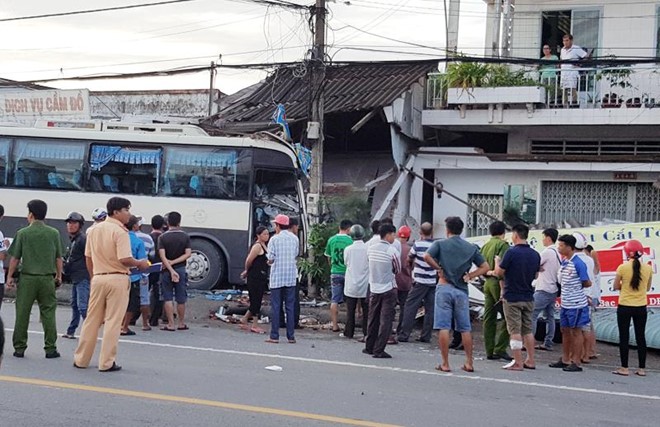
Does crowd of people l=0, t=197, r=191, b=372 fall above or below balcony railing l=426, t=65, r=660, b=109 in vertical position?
below

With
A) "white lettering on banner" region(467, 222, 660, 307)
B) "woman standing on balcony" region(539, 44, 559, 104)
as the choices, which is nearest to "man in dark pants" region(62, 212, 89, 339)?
"white lettering on banner" region(467, 222, 660, 307)

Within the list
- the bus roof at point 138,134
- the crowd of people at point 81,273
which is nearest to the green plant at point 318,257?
the bus roof at point 138,134

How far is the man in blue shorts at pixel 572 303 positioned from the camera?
11484 mm

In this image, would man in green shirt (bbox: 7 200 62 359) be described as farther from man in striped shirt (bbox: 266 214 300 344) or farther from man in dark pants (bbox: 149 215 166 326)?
man in dark pants (bbox: 149 215 166 326)

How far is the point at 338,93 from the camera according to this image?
22.8 metres

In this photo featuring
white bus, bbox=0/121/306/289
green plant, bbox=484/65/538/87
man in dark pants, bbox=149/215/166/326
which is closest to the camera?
man in dark pants, bbox=149/215/166/326

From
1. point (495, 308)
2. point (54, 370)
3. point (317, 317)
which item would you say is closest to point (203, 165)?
point (317, 317)

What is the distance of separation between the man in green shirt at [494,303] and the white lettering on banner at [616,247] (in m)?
3.12

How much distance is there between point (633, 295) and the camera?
11164 mm

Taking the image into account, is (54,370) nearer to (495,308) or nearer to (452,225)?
(452,225)

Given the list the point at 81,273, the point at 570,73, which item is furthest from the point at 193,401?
the point at 570,73

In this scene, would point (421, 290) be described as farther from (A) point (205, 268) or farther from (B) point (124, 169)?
(B) point (124, 169)

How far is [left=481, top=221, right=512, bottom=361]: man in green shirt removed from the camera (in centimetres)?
1198

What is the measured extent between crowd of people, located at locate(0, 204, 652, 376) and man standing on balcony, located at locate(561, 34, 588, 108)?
866 cm
